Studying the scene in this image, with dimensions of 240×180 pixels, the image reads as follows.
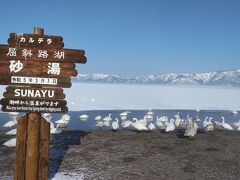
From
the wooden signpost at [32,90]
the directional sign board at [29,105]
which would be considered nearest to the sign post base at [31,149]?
the wooden signpost at [32,90]

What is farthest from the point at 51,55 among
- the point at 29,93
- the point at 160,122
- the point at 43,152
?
the point at 160,122

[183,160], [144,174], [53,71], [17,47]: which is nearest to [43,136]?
[53,71]

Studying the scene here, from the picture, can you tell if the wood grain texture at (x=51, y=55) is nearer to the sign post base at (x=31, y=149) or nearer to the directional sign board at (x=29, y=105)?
the directional sign board at (x=29, y=105)

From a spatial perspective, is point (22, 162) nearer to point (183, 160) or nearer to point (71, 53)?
point (71, 53)

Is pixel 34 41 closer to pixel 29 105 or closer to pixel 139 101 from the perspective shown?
pixel 29 105

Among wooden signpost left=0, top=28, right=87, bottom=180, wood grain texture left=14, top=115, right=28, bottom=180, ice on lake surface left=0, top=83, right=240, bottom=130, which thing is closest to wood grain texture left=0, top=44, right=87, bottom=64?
wooden signpost left=0, top=28, right=87, bottom=180

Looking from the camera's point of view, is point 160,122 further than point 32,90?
Yes

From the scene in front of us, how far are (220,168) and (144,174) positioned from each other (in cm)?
272

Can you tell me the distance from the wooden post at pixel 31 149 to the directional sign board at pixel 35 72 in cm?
32

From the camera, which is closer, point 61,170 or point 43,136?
point 43,136

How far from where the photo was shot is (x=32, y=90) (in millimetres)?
8156

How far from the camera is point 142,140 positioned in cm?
1625

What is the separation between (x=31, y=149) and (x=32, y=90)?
1.28 m

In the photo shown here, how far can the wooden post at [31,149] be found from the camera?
26.6ft
